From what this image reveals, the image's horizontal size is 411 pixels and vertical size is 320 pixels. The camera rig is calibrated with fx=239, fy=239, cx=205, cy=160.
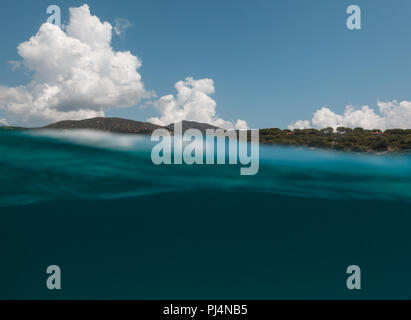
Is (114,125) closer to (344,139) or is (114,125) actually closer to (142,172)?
(142,172)

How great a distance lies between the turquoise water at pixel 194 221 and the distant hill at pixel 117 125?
0.43m

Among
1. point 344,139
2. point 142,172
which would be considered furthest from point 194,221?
point 344,139

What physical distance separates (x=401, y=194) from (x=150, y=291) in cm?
2714

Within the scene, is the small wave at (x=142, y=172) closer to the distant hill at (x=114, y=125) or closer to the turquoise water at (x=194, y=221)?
the turquoise water at (x=194, y=221)

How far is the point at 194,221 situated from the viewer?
2172cm

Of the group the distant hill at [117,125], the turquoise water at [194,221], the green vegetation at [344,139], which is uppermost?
the distant hill at [117,125]

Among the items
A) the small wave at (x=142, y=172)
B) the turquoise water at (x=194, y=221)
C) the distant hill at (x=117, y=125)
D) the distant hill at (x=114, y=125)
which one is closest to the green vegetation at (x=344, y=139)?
the small wave at (x=142, y=172)

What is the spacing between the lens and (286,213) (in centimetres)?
1930

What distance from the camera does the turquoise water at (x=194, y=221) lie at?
486 inches

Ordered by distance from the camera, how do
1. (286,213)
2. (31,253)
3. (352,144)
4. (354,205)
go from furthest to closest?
(31,253) → (286,213) → (354,205) → (352,144)

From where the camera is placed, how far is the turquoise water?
40.5 ft

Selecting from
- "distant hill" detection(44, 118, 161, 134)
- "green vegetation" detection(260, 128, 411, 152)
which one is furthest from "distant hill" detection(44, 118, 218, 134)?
"green vegetation" detection(260, 128, 411, 152)
